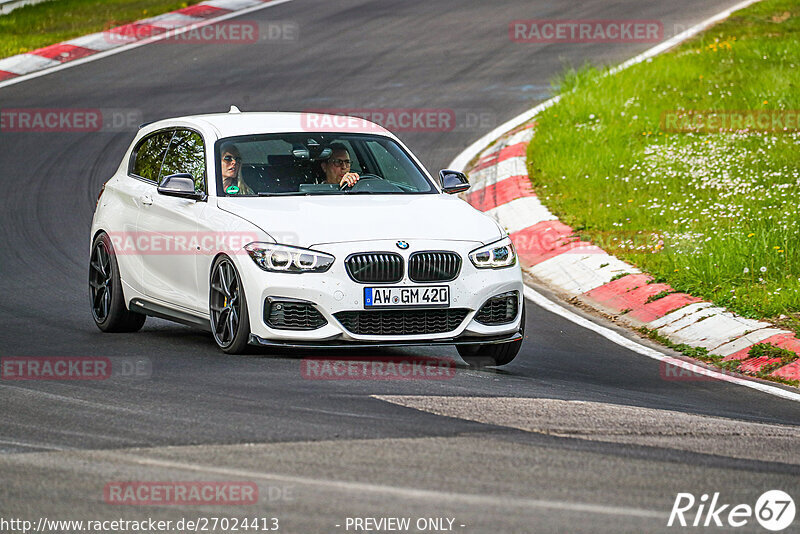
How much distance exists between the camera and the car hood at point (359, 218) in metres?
8.65

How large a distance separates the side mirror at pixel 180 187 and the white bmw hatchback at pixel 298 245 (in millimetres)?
10

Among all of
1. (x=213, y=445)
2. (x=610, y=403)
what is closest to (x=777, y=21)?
(x=610, y=403)

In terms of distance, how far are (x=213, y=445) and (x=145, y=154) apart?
4922 millimetres

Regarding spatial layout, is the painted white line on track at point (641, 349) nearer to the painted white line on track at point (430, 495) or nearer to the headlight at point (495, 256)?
the headlight at point (495, 256)

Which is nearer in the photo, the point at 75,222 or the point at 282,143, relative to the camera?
the point at 282,143

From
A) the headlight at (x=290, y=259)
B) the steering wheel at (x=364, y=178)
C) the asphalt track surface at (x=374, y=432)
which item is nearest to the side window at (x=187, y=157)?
the steering wheel at (x=364, y=178)

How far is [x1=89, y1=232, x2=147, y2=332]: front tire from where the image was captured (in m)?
10.4

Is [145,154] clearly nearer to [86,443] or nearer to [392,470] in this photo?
[86,443]

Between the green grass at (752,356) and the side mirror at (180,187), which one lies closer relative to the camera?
the side mirror at (180,187)

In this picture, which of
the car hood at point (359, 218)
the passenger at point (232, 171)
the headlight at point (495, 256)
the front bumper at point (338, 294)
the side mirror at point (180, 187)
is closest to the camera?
the front bumper at point (338, 294)

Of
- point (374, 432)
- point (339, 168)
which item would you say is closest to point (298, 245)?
point (339, 168)

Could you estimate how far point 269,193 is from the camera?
942cm

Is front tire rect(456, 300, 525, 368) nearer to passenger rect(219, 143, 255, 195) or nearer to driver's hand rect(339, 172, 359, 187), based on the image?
driver's hand rect(339, 172, 359, 187)

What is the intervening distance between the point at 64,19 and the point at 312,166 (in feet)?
57.0
